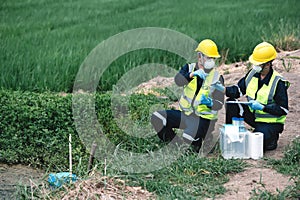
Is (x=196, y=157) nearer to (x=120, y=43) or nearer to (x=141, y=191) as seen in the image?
(x=141, y=191)

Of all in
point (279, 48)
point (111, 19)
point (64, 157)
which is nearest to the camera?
point (64, 157)

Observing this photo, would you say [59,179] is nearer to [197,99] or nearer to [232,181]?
[232,181]

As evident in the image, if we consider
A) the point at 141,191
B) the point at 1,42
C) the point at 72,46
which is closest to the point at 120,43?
the point at 72,46

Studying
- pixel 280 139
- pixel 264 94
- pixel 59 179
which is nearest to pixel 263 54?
pixel 264 94

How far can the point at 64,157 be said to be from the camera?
6.31 m

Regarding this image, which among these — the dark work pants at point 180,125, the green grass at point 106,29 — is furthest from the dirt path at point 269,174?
the green grass at point 106,29

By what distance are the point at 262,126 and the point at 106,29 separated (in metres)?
6.55

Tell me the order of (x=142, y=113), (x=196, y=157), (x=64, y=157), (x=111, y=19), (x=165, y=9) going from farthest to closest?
(x=165, y=9) < (x=111, y=19) < (x=142, y=113) < (x=64, y=157) < (x=196, y=157)

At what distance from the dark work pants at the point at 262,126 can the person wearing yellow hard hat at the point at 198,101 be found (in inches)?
6.3

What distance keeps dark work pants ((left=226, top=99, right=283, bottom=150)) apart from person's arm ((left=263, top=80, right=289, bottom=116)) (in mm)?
171

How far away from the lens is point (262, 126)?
19.6ft

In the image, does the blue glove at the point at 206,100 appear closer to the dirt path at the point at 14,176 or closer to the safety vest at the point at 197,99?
the safety vest at the point at 197,99

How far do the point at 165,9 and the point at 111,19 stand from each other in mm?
2096

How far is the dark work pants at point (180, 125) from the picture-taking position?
5.98 metres
